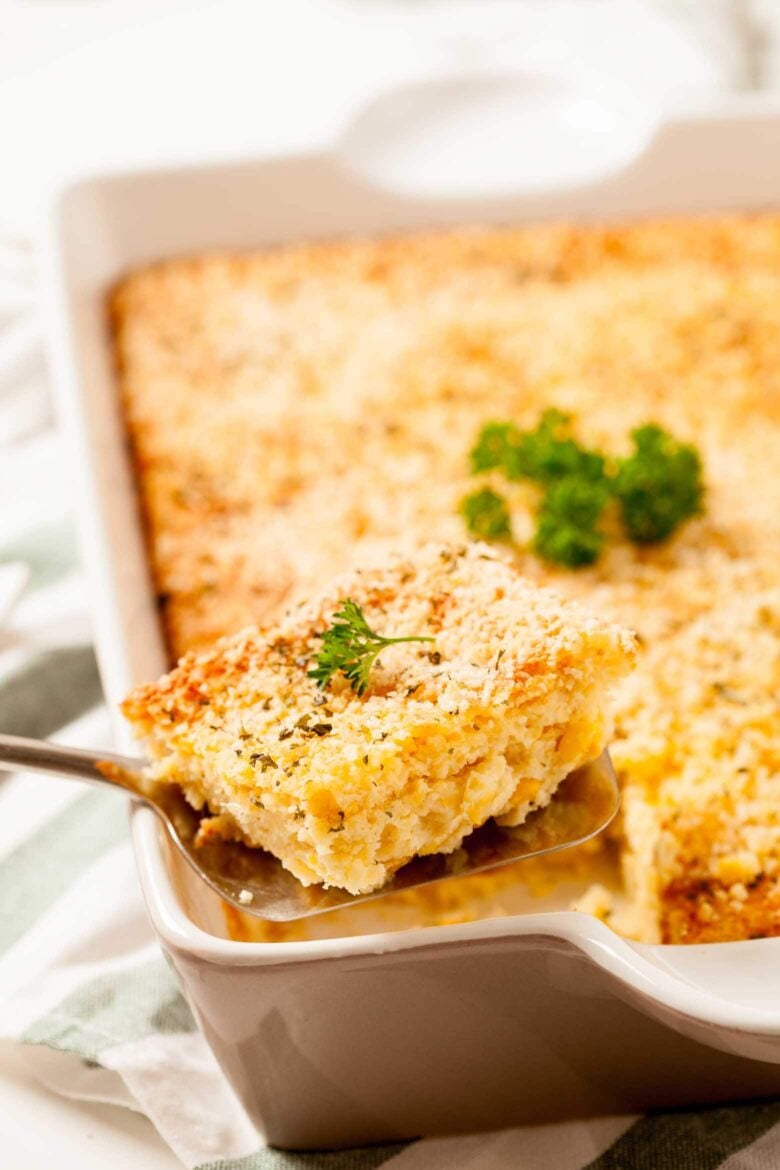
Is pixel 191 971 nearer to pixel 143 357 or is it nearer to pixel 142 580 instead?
pixel 142 580

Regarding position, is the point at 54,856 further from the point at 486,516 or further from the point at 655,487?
the point at 655,487

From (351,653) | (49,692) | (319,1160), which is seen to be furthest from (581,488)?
(319,1160)

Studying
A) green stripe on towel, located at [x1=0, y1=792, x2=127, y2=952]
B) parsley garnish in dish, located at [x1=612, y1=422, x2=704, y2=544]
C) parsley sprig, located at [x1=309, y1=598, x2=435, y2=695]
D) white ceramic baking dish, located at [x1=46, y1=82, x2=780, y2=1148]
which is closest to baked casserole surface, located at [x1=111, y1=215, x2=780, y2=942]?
parsley garnish in dish, located at [x1=612, y1=422, x2=704, y2=544]

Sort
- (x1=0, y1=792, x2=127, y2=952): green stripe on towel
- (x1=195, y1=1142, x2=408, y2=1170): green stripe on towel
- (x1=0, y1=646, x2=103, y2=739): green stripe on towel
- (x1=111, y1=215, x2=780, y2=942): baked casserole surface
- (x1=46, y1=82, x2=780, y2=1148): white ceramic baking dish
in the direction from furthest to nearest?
(x1=0, y1=646, x2=103, y2=739): green stripe on towel
(x1=0, y1=792, x2=127, y2=952): green stripe on towel
(x1=111, y1=215, x2=780, y2=942): baked casserole surface
(x1=195, y1=1142, x2=408, y2=1170): green stripe on towel
(x1=46, y1=82, x2=780, y2=1148): white ceramic baking dish

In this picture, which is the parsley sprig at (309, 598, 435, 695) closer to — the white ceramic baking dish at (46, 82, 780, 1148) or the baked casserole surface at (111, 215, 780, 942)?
the white ceramic baking dish at (46, 82, 780, 1148)

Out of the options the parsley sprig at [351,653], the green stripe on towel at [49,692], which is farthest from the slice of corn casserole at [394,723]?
the green stripe on towel at [49,692]
